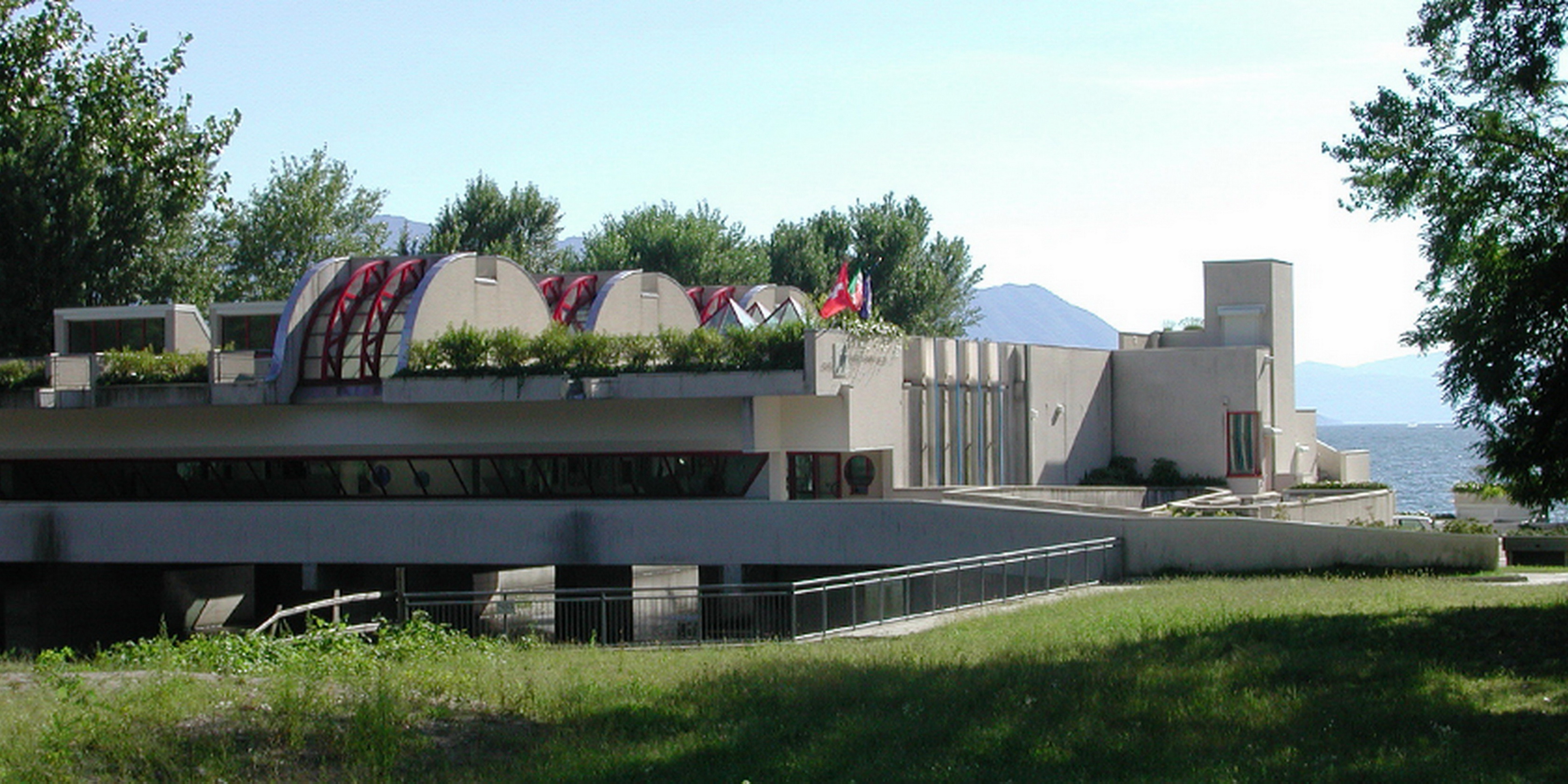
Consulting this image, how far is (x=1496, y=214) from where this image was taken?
20.0 metres

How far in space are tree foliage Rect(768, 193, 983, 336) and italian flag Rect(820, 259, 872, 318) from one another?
146ft

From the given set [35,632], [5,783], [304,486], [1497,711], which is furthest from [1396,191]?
[35,632]

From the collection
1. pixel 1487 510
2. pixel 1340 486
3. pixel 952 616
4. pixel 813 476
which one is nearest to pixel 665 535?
pixel 813 476

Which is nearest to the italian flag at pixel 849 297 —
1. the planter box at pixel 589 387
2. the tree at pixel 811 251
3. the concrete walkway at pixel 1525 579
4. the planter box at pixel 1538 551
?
the planter box at pixel 589 387

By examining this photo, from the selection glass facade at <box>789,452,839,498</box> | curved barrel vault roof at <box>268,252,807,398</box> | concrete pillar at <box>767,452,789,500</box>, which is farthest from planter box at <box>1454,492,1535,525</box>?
concrete pillar at <box>767,452,789,500</box>

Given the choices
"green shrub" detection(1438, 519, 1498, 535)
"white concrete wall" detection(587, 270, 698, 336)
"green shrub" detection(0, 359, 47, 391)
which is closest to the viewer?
"green shrub" detection(1438, 519, 1498, 535)

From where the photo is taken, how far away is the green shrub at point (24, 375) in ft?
136

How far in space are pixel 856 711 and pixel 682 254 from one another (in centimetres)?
6715

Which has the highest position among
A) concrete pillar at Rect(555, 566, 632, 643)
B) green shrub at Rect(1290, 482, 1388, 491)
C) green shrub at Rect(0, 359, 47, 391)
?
green shrub at Rect(0, 359, 47, 391)

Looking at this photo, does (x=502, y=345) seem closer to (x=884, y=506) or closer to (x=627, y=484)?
(x=627, y=484)

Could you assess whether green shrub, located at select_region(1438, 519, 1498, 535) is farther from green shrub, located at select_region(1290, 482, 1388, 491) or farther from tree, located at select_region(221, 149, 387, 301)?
tree, located at select_region(221, 149, 387, 301)

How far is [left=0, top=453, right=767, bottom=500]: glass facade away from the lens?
3938 cm

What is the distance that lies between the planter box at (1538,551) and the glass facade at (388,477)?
2026 cm

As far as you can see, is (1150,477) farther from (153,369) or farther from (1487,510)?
(153,369)
